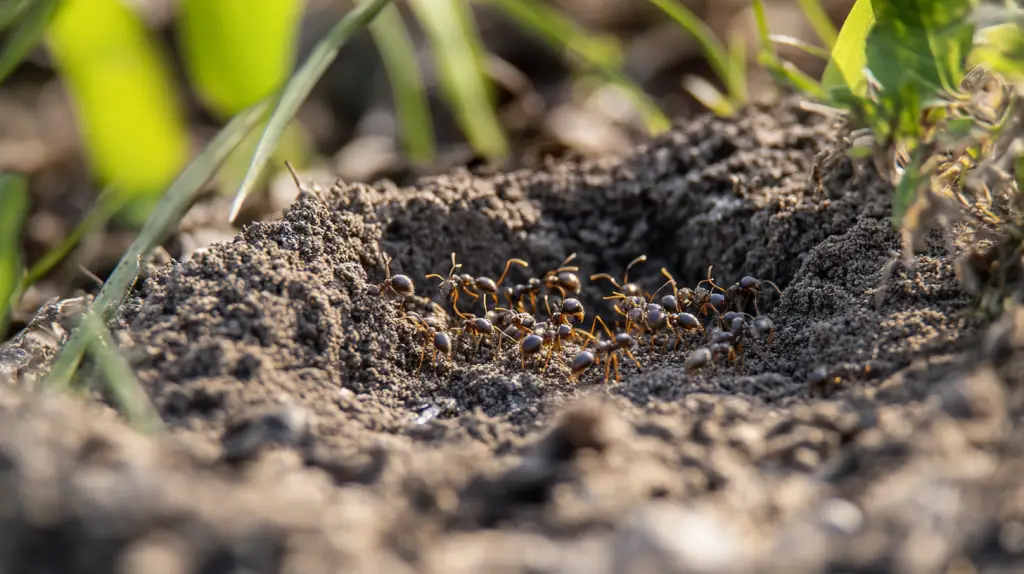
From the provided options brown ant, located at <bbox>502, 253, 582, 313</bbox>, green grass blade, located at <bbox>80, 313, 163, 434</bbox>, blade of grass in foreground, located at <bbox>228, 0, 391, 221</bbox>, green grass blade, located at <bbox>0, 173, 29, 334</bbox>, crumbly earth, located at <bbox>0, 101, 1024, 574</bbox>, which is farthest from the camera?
green grass blade, located at <bbox>0, 173, 29, 334</bbox>

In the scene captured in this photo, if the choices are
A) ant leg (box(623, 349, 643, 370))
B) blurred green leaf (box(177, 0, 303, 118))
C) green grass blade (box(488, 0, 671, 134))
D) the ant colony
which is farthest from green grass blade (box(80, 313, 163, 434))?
green grass blade (box(488, 0, 671, 134))

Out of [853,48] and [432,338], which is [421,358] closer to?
[432,338]

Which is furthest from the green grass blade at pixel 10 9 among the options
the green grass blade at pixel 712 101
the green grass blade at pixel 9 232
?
the green grass blade at pixel 712 101

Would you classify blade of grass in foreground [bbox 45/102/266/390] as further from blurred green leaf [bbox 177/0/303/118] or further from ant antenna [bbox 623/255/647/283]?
blurred green leaf [bbox 177/0/303/118]

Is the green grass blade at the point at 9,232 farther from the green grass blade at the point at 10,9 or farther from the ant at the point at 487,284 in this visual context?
the ant at the point at 487,284

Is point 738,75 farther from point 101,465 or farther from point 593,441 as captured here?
point 101,465

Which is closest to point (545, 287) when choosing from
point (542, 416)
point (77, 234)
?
point (542, 416)

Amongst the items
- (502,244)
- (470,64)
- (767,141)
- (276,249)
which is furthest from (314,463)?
(470,64)
